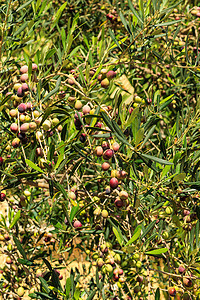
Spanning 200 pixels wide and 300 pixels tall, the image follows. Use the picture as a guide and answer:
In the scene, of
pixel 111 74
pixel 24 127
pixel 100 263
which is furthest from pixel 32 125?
pixel 100 263

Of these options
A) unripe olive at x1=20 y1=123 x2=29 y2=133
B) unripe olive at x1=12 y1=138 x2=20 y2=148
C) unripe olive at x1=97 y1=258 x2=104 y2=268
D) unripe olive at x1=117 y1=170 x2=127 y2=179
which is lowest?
unripe olive at x1=97 y1=258 x2=104 y2=268

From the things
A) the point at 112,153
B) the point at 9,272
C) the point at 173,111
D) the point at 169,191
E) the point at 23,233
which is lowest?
the point at 9,272

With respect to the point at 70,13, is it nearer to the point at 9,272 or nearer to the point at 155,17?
the point at 155,17

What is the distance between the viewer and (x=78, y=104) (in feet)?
3.08

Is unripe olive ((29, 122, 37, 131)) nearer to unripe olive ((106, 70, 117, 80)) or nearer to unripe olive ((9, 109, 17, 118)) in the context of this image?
unripe olive ((9, 109, 17, 118))

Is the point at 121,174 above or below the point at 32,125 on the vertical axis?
below

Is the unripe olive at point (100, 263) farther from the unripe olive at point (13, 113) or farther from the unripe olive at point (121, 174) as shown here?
the unripe olive at point (13, 113)

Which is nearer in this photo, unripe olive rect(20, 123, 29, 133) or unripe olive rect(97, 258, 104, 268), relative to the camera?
unripe olive rect(20, 123, 29, 133)

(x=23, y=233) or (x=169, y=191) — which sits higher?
(x=169, y=191)

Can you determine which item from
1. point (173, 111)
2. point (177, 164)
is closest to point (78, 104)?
point (177, 164)

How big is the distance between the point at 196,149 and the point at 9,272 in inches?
48.4

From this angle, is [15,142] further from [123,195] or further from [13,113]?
[123,195]

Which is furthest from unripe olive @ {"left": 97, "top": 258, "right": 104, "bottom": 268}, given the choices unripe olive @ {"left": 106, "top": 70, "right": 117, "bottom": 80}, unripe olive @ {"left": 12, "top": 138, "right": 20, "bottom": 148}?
unripe olive @ {"left": 106, "top": 70, "right": 117, "bottom": 80}

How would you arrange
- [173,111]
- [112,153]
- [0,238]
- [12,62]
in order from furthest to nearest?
[173,111], [0,238], [12,62], [112,153]
